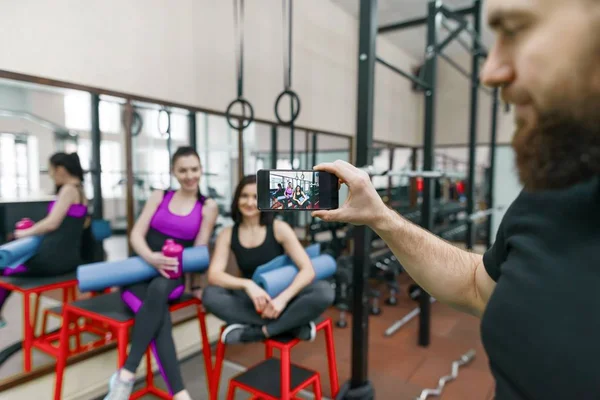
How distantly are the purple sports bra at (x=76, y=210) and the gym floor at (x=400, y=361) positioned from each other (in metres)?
0.57

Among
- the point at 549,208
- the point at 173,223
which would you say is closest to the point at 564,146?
the point at 549,208

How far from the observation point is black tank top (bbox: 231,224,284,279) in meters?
1.91

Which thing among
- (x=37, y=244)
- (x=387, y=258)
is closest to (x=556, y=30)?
(x=37, y=244)

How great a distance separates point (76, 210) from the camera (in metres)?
2.12

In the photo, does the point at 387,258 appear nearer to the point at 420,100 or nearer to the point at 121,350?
the point at 121,350

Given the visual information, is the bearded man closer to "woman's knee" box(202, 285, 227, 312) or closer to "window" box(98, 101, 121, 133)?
"woman's knee" box(202, 285, 227, 312)

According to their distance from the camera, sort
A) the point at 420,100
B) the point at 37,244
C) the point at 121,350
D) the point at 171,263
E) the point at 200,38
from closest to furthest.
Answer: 1. the point at 121,350
2. the point at 171,263
3. the point at 37,244
4. the point at 200,38
5. the point at 420,100

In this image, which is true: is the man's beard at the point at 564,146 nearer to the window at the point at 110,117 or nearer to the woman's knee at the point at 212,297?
the woman's knee at the point at 212,297

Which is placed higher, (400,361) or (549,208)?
(549,208)

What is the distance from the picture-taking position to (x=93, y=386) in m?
2.04

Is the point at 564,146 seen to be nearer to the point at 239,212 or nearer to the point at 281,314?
the point at 281,314

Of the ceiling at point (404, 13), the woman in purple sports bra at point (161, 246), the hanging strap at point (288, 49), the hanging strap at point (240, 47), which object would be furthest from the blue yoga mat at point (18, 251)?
the ceiling at point (404, 13)

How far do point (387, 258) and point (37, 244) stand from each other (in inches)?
101

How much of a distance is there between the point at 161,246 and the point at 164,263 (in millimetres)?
242
